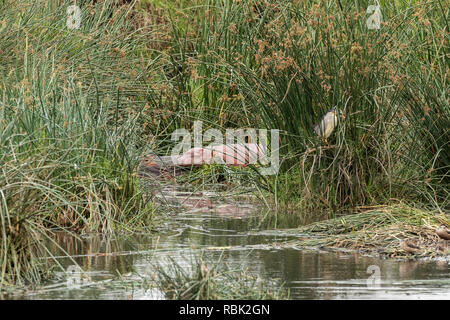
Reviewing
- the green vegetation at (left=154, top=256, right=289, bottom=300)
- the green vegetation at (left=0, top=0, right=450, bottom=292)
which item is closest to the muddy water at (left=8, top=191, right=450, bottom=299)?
the green vegetation at (left=154, top=256, right=289, bottom=300)

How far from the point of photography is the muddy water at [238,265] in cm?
555

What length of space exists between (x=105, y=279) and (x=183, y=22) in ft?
28.6

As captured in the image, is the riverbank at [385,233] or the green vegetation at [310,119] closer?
the riverbank at [385,233]

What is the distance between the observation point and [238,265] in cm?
624

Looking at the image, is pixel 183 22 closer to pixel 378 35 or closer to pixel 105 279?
pixel 378 35

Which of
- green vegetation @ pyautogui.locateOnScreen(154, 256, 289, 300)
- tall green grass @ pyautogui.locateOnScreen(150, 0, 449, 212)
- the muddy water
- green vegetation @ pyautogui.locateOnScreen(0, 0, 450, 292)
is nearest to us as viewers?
green vegetation @ pyautogui.locateOnScreen(154, 256, 289, 300)

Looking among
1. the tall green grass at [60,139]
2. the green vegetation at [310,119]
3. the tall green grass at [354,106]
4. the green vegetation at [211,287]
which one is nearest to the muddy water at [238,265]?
the green vegetation at [211,287]

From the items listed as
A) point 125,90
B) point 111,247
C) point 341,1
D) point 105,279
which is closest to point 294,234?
point 111,247

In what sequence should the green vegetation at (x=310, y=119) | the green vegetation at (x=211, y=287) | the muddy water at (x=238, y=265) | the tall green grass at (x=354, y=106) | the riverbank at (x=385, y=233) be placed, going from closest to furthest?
the green vegetation at (x=211, y=287) → the muddy water at (x=238, y=265) → the riverbank at (x=385, y=233) → the green vegetation at (x=310, y=119) → the tall green grass at (x=354, y=106)

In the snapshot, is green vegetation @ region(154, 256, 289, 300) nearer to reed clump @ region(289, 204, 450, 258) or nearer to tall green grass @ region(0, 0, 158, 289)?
tall green grass @ region(0, 0, 158, 289)

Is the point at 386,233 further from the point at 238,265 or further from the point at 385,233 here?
the point at 238,265

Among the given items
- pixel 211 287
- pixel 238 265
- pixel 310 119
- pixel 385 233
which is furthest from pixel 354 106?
pixel 211 287

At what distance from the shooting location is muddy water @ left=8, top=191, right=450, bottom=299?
18.2ft

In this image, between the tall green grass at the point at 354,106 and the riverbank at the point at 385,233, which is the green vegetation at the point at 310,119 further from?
the riverbank at the point at 385,233
